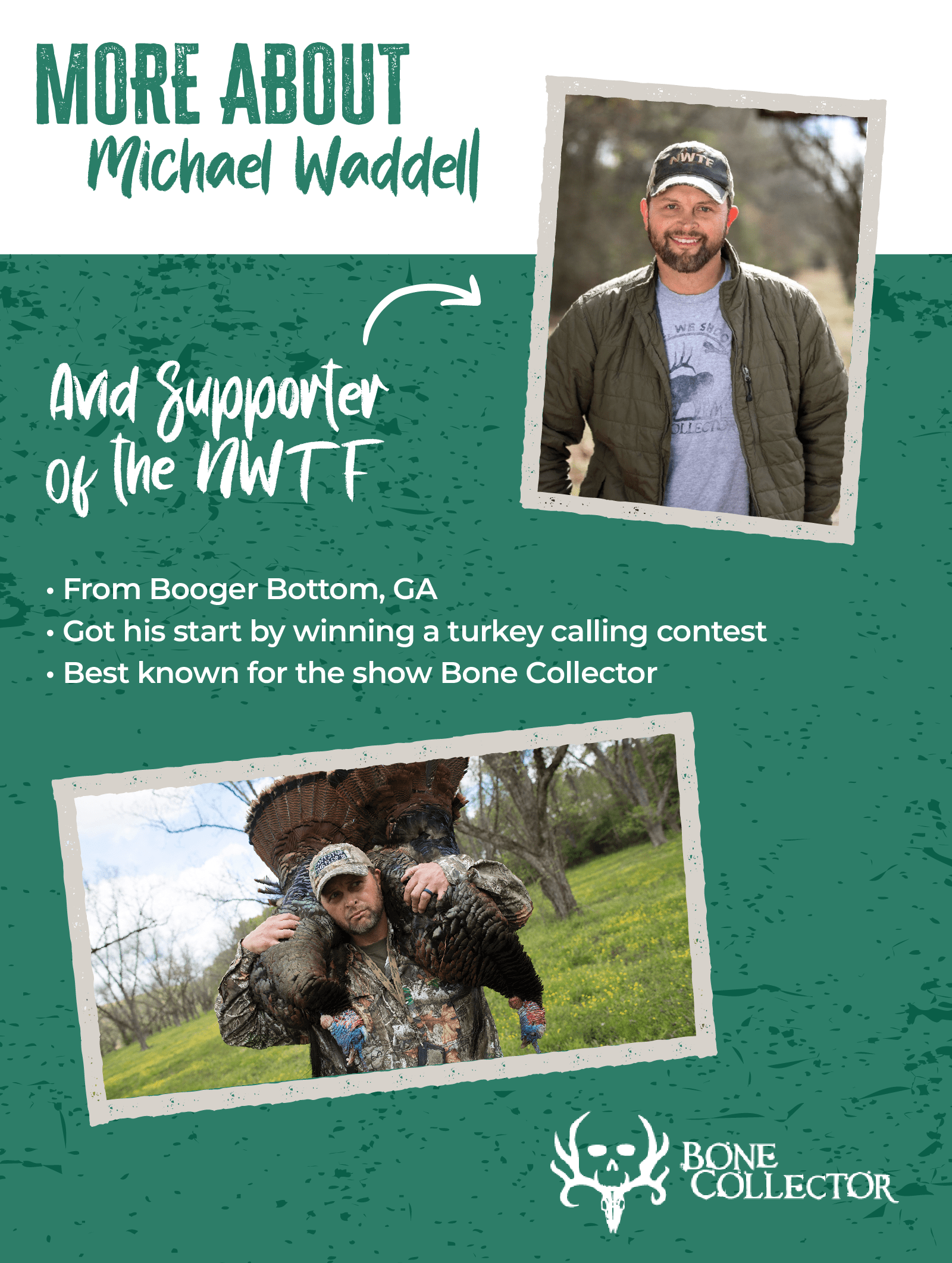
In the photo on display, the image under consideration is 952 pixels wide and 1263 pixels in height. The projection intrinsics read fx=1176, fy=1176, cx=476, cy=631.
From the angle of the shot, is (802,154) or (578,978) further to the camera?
(802,154)

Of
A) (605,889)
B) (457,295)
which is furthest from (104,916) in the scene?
(457,295)

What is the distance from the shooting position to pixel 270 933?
4.35 metres

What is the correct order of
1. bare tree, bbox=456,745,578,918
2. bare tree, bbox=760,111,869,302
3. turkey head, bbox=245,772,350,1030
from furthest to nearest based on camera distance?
bare tree, bbox=760,111,869,302
bare tree, bbox=456,745,578,918
turkey head, bbox=245,772,350,1030

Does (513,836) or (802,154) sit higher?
(802,154)

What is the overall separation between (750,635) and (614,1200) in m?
2.24

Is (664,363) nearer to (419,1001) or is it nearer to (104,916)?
(419,1001)

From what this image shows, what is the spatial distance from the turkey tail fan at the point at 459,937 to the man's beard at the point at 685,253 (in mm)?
2502

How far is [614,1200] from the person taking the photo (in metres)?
4.52

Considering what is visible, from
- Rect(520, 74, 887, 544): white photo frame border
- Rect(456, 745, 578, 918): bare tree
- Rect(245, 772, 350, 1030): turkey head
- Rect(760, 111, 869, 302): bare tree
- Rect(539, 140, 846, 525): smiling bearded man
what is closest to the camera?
Rect(520, 74, 887, 544): white photo frame border

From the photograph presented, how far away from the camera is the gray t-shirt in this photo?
4559 millimetres

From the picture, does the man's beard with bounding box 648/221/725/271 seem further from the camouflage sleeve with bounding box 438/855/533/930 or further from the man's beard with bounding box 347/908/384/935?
the man's beard with bounding box 347/908/384/935

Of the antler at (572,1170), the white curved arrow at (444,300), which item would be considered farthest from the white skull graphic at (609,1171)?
the white curved arrow at (444,300)

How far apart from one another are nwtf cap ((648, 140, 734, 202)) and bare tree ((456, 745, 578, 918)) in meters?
2.18

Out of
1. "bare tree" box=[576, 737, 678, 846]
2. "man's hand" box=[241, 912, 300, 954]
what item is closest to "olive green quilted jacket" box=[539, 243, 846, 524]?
"bare tree" box=[576, 737, 678, 846]
